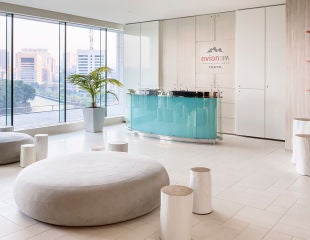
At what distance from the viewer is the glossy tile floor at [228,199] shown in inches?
130

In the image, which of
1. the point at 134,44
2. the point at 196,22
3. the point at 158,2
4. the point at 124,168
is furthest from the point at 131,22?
the point at 124,168

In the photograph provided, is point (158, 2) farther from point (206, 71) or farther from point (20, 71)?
point (20, 71)

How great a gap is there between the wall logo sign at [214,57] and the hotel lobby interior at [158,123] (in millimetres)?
30

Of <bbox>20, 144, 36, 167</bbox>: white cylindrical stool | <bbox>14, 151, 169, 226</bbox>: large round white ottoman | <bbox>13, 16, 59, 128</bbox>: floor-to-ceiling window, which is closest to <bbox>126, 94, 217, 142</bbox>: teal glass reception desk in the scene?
<bbox>13, 16, 59, 128</bbox>: floor-to-ceiling window

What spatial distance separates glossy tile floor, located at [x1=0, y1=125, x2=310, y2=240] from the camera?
3.29m

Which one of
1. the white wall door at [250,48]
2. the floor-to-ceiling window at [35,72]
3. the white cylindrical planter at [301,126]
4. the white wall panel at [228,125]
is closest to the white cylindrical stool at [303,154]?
the white cylindrical planter at [301,126]

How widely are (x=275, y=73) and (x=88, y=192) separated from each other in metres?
6.13

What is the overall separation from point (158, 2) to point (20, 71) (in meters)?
3.98

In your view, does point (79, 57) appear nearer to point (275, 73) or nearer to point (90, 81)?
point (90, 81)

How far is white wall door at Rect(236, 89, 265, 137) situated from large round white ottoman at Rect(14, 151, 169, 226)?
5.07 m

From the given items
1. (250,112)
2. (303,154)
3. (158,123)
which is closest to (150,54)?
(158,123)

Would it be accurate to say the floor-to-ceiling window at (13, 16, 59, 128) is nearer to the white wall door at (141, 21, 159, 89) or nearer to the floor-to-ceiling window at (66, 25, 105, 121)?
the floor-to-ceiling window at (66, 25, 105, 121)

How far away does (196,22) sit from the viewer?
372 inches

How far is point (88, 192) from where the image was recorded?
11.1 feet
